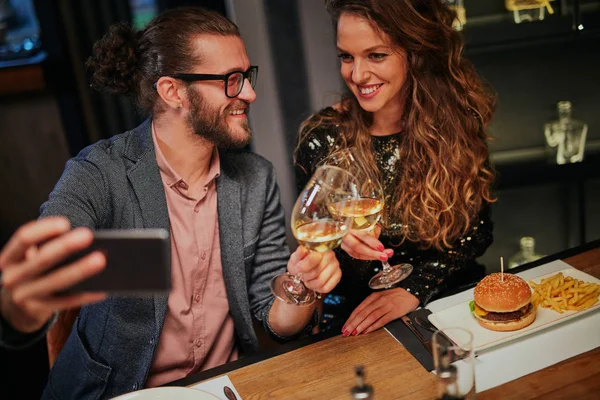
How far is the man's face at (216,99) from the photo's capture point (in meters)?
2.02

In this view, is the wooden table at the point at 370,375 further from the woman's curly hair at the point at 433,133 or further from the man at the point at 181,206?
the woman's curly hair at the point at 433,133

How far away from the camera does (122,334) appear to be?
1.85 m

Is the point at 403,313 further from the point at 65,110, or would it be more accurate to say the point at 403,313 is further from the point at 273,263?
the point at 65,110

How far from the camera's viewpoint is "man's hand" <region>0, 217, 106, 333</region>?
1.00 meters

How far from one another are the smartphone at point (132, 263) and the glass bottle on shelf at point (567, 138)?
9.42 feet

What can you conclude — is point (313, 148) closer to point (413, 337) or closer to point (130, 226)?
point (130, 226)

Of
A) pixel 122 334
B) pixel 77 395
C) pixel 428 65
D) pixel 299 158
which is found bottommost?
pixel 77 395

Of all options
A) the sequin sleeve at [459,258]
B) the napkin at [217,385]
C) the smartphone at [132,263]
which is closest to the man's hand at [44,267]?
the smartphone at [132,263]

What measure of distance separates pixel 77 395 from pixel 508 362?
3.87ft

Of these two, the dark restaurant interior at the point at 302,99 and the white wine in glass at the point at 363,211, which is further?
the dark restaurant interior at the point at 302,99

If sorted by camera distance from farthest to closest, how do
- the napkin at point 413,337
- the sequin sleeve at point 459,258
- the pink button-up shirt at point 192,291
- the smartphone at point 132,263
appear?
the sequin sleeve at point 459,258 < the pink button-up shirt at point 192,291 < the napkin at point 413,337 < the smartphone at point 132,263

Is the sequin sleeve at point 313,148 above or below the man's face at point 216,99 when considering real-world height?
below

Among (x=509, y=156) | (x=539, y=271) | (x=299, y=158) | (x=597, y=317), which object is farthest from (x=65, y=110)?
(x=597, y=317)

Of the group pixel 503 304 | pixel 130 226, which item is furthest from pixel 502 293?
pixel 130 226
